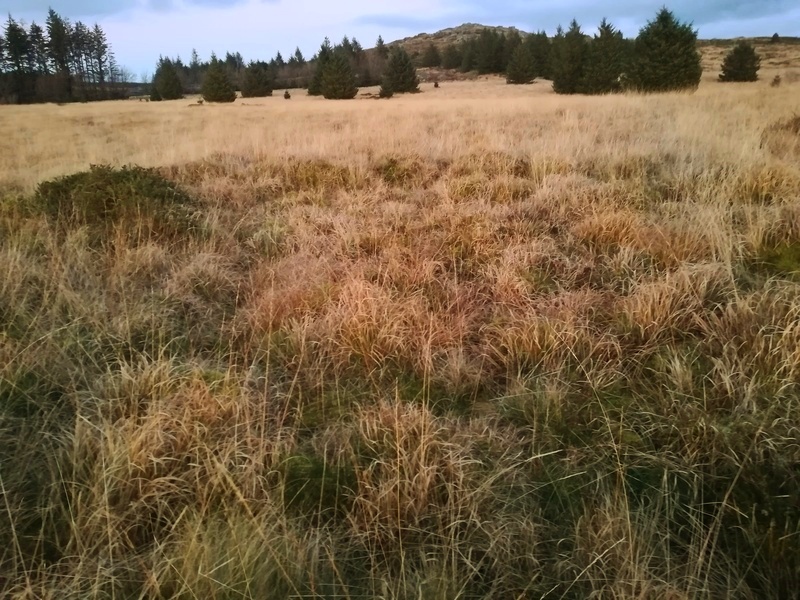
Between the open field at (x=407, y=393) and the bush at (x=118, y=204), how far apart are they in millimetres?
27

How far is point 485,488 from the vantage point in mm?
1822

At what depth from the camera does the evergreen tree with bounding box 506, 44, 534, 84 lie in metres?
37.5

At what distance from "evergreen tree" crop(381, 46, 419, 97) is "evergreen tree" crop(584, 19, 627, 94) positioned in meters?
14.1

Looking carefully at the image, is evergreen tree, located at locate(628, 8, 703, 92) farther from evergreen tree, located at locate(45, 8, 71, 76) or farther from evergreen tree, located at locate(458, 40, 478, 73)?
evergreen tree, located at locate(45, 8, 71, 76)

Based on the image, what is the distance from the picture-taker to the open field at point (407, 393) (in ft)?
5.19

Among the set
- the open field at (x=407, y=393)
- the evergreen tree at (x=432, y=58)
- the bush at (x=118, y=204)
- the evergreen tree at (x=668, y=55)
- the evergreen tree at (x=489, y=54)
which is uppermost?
the evergreen tree at (x=432, y=58)

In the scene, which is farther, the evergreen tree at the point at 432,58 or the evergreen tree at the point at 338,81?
the evergreen tree at the point at 432,58

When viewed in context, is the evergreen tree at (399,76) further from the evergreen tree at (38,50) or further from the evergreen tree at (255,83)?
the evergreen tree at (38,50)

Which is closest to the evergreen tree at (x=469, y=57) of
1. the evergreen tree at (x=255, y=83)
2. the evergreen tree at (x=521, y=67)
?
the evergreen tree at (x=521, y=67)

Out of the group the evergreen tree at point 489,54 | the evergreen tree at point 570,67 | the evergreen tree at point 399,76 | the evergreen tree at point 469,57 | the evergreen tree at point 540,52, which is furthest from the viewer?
the evergreen tree at point 469,57

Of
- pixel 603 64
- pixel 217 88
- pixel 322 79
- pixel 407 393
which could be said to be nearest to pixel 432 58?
pixel 322 79

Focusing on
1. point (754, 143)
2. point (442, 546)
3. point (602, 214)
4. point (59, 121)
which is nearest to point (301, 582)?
point (442, 546)

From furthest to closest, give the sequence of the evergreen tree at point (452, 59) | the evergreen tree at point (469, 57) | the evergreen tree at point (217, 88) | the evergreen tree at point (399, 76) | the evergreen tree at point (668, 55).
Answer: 1. the evergreen tree at point (452, 59)
2. the evergreen tree at point (469, 57)
3. the evergreen tree at point (399, 76)
4. the evergreen tree at point (217, 88)
5. the evergreen tree at point (668, 55)

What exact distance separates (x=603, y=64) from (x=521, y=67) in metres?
13.0
